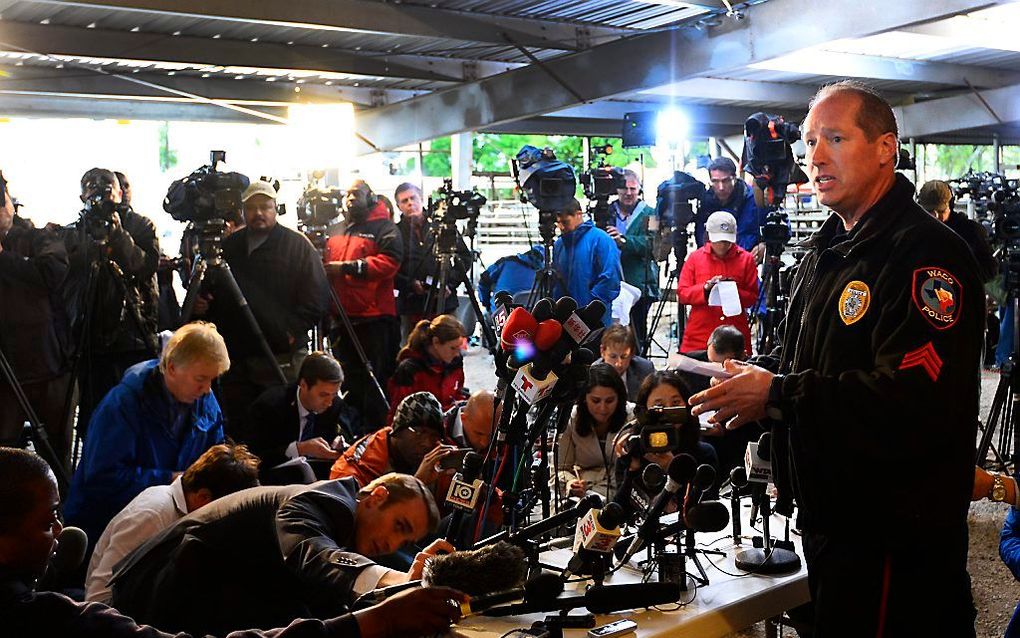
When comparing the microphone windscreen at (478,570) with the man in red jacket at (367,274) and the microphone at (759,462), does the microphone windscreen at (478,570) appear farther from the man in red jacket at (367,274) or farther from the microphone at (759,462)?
the man in red jacket at (367,274)

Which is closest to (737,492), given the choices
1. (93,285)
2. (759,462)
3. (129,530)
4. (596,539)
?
(759,462)

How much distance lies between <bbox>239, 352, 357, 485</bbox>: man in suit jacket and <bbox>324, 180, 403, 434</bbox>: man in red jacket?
4.87 ft

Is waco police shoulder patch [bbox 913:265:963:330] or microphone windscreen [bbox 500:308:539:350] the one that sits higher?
waco police shoulder patch [bbox 913:265:963:330]

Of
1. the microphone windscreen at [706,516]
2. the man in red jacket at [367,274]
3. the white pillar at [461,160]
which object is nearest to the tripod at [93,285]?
the man in red jacket at [367,274]

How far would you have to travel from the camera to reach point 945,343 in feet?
6.46

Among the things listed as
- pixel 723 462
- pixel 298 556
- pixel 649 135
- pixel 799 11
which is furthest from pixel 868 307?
pixel 649 135

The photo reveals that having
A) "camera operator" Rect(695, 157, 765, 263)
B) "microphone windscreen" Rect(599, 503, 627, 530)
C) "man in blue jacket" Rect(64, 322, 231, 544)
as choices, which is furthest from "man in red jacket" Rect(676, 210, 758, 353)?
"microphone windscreen" Rect(599, 503, 627, 530)

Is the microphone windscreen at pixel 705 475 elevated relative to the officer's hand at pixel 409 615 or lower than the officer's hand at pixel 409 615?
elevated

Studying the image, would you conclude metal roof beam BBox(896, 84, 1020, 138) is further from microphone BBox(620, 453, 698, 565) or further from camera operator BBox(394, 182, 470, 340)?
microphone BBox(620, 453, 698, 565)

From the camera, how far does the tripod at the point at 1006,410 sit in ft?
17.2

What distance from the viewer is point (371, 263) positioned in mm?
6137

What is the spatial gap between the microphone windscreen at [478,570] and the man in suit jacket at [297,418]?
220cm

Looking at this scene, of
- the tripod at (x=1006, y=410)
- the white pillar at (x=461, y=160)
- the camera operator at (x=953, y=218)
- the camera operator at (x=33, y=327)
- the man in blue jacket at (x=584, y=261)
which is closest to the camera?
the camera operator at (x=33, y=327)

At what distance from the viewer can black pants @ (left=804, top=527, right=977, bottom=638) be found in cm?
204
